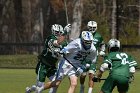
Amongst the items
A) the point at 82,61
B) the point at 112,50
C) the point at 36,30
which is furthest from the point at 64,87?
the point at 36,30

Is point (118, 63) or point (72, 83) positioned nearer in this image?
point (118, 63)

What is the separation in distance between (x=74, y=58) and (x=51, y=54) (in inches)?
29.1

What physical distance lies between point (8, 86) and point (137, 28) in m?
37.9

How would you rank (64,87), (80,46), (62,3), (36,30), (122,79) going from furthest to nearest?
(62,3) < (36,30) < (64,87) < (80,46) < (122,79)

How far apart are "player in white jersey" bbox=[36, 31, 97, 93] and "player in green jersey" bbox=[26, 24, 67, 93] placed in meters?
0.25

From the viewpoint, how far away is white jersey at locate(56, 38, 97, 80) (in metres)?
14.7

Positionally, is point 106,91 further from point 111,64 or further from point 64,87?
point 64,87

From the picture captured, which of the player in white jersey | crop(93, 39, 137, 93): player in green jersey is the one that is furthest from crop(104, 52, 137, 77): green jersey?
the player in white jersey

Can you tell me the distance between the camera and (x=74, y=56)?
588 inches

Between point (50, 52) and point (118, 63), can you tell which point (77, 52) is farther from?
point (118, 63)

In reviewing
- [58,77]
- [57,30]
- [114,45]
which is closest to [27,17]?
[57,30]

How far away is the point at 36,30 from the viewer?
50.4 meters

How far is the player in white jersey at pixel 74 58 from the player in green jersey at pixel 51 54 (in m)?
0.25

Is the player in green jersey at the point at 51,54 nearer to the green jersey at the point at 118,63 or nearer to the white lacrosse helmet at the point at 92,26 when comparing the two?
the white lacrosse helmet at the point at 92,26
